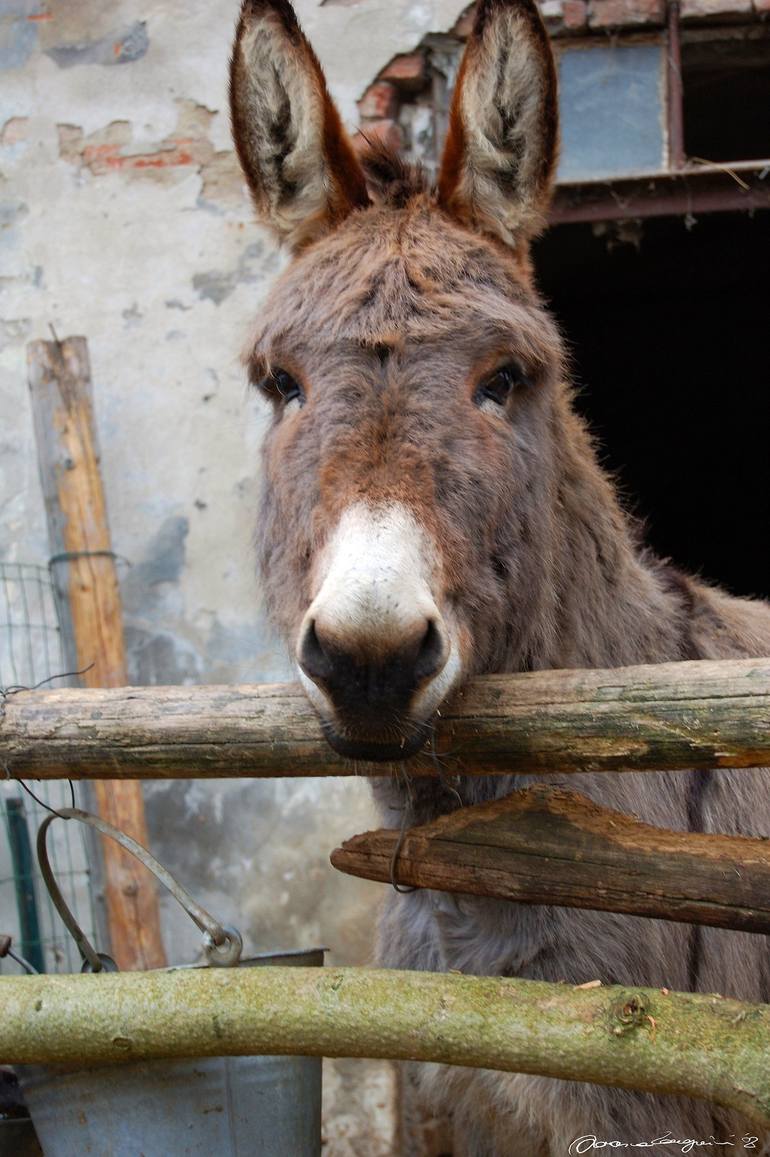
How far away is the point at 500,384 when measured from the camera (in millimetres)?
2441

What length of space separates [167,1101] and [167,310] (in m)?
3.68

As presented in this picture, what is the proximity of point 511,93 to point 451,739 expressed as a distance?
157 centimetres

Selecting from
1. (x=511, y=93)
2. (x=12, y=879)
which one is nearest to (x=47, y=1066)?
(x=511, y=93)

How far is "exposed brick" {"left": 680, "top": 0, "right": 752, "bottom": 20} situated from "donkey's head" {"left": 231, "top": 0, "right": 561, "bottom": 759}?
280 centimetres

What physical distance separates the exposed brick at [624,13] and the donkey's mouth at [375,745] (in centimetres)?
415

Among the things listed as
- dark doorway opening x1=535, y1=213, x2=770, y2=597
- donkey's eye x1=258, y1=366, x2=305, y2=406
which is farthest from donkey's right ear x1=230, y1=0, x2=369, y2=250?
dark doorway opening x1=535, y1=213, x2=770, y2=597

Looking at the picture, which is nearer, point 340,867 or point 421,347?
point 421,347

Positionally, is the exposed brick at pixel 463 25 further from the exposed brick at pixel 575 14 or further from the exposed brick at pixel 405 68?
the exposed brick at pixel 575 14

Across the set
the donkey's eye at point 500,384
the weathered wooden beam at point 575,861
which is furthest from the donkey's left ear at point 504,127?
the weathered wooden beam at point 575,861

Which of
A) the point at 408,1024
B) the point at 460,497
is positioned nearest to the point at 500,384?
the point at 460,497

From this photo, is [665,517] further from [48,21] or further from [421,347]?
[421,347]

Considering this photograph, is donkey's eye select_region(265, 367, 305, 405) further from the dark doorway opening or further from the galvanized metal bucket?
the dark doorway opening

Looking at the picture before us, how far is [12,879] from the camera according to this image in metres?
4.86

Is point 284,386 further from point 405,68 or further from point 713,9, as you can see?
point 713,9
